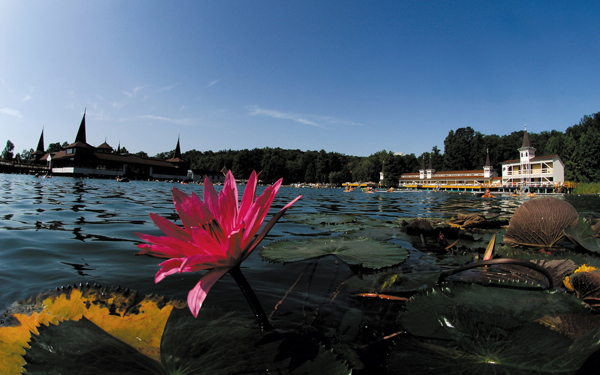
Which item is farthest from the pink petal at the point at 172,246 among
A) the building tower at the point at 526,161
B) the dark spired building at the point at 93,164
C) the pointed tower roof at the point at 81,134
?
the pointed tower roof at the point at 81,134

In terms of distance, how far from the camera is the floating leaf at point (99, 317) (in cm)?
47

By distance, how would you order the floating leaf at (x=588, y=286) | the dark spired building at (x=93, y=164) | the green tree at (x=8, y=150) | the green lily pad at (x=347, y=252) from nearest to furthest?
the floating leaf at (x=588, y=286)
the green lily pad at (x=347, y=252)
the dark spired building at (x=93, y=164)
the green tree at (x=8, y=150)

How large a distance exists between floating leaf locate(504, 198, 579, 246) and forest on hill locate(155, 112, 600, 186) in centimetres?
3915

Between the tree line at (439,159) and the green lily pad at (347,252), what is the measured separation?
33.3m

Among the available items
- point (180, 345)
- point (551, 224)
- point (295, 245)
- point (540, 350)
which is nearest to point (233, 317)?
point (180, 345)

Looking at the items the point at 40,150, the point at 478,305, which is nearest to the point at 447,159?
the point at 478,305

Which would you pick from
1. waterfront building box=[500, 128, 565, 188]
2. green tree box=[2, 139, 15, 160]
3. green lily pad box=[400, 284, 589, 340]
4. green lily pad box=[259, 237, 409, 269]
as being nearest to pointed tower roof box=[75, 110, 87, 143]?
green tree box=[2, 139, 15, 160]

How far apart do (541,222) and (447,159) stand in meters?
63.3

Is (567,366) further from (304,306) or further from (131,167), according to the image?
(131,167)

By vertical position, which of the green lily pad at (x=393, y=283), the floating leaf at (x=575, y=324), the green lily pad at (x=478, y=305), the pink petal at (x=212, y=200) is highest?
the pink petal at (x=212, y=200)

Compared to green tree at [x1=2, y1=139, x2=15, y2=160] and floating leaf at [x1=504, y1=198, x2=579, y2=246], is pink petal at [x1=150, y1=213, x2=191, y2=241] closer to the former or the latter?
floating leaf at [x1=504, y1=198, x2=579, y2=246]

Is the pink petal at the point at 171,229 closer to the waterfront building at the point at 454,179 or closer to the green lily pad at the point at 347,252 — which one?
the green lily pad at the point at 347,252

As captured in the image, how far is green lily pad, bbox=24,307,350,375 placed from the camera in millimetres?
421

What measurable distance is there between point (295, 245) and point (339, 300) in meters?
0.67
